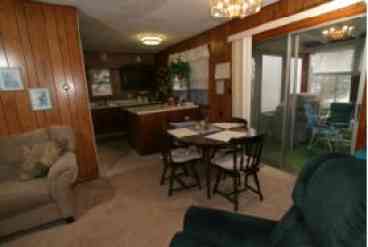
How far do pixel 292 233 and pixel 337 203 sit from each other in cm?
32

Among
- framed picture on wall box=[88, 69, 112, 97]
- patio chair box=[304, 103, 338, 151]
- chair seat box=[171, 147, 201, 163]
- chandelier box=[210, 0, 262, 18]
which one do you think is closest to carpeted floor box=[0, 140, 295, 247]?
chair seat box=[171, 147, 201, 163]

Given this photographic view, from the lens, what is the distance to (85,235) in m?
1.86

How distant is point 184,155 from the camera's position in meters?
2.53

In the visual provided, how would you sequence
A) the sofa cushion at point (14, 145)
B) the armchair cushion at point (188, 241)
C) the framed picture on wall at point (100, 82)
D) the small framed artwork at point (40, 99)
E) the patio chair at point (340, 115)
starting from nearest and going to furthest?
1. the armchair cushion at point (188, 241)
2. the sofa cushion at point (14, 145)
3. the small framed artwork at point (40, 99)
4. the patio chair at point (340, 115)
5. the framed picture on wall at point (100, 82)

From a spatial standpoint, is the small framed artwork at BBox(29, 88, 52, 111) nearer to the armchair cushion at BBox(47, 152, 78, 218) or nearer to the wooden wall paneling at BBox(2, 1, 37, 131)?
the wooden wall paneling at BBox(2, 1, 37, 131)

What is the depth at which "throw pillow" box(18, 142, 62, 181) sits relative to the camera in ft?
6.45

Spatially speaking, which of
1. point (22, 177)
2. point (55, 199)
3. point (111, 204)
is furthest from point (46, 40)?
point (111, 204)

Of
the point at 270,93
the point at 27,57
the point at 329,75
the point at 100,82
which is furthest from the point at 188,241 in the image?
the point at 100,82

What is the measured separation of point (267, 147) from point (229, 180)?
46.8 inches

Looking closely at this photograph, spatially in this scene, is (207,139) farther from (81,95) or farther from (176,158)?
(81,95)

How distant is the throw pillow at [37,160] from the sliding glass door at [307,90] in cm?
305

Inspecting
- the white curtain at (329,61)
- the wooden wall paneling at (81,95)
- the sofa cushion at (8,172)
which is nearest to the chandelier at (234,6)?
the white curtain at (329,61)

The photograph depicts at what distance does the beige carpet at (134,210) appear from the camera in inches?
71.3

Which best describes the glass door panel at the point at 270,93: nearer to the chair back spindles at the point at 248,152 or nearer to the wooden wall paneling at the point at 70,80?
the chair back spindles at the point at 248,152
